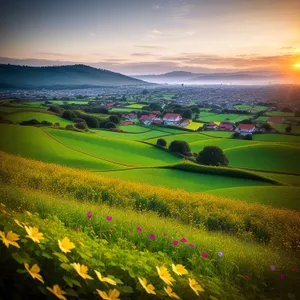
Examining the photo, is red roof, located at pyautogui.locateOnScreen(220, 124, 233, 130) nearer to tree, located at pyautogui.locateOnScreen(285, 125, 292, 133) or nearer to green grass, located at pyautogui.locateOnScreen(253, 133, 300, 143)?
green grass, located at pyautogui.locateOnScreen(253, 133, 300, 143)

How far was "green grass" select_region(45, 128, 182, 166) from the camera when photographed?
25.7 ft

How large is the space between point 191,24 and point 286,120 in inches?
122

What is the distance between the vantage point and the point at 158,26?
7.31 m

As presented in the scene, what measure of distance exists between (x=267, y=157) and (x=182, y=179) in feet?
6.49

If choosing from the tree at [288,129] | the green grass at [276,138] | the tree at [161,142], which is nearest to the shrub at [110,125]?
the tree at [161,142]

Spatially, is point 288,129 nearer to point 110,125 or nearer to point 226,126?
point 226,126

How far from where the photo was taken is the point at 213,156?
7227mm

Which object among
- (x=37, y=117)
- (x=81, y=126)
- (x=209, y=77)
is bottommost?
(x=81, y=126)

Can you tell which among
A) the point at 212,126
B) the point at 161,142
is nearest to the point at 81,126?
the point at 161,142

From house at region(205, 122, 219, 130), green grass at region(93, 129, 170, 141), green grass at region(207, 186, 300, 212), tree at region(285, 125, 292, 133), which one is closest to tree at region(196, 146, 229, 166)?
house at region(205, 122, 219, 130)

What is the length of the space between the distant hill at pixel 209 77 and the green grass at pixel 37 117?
97.5 inches

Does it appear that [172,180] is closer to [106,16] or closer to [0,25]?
[106,16]

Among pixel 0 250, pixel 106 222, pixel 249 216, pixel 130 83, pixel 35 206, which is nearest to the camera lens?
pixel 0 250

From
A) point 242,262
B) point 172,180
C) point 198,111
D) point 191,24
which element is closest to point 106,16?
point 191,24
